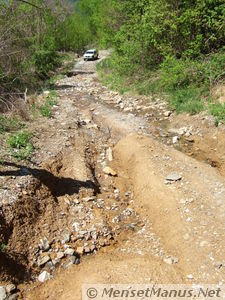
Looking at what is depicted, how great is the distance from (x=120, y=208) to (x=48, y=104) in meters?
6.24

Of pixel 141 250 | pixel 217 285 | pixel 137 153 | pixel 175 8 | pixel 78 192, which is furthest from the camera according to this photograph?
pixel 175 8

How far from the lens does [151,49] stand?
12.2 metres

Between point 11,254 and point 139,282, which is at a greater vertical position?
point 11,254

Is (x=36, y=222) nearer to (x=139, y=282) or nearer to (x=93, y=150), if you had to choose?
(x=139, y=282)

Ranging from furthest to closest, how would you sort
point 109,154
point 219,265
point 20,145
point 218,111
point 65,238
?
point 218,111 < point 109,154 < point 20,145 < point 65,238 < point 219,265

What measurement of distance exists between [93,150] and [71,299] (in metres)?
4.29

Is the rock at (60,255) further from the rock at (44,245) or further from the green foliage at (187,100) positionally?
the green foliage at (187,100)

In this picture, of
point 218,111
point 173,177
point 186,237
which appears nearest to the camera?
point 186,237

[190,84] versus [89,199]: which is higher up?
[190,84]

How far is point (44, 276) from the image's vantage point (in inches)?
158

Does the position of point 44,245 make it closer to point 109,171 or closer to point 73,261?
point 73,261

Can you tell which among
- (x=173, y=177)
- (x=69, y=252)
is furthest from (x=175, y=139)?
(x=69, y=252)

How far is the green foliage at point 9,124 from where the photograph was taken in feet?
24.5

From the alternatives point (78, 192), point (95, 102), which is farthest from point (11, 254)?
point (95, 102)
